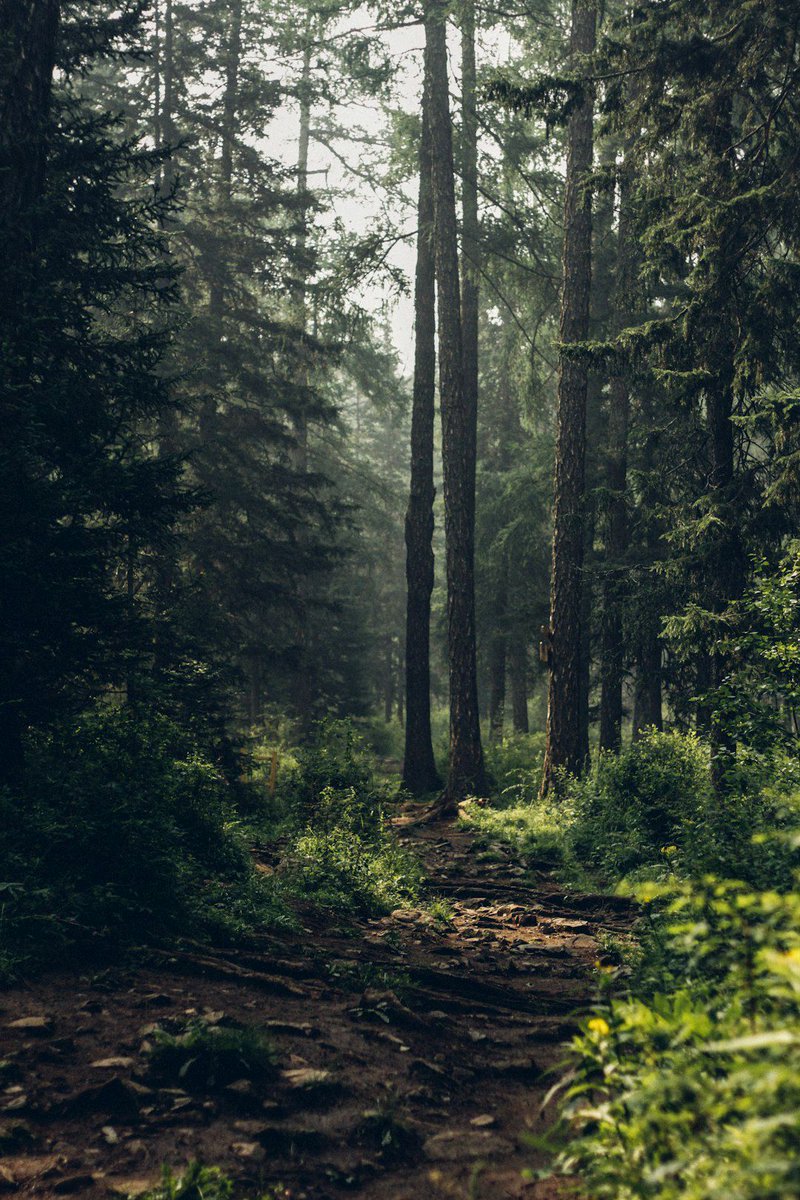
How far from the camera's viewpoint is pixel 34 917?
566 centimetres

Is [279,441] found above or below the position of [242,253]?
below

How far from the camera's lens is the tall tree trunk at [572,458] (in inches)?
554

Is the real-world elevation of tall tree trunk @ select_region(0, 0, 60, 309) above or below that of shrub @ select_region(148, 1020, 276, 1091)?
above

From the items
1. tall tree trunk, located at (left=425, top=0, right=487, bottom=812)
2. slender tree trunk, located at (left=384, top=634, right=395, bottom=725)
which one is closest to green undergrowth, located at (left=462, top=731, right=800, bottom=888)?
tall tree trunk, located at (left=425, top=0, right=487, bottom=812)

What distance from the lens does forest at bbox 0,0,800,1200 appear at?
3703 millimetres

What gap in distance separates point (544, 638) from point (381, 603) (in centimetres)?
3089

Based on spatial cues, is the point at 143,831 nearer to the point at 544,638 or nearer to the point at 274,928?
the point at 274,928

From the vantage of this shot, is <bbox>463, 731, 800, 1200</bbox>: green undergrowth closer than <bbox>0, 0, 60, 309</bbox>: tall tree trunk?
Yes

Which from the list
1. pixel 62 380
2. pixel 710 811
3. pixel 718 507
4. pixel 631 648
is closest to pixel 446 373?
pixel 631 648

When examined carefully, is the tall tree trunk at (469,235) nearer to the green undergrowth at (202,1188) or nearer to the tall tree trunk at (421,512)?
the tall tree trunk at (421,512)

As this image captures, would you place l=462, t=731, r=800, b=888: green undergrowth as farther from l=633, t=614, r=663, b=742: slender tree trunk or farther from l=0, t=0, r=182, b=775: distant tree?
l=0, t=0, r=182, b=775: distant tree

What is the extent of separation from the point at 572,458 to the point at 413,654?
253 inches

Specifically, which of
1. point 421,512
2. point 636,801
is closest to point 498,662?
point 421,512

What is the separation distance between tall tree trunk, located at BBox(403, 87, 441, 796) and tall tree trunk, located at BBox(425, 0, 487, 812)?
61.3 inches
